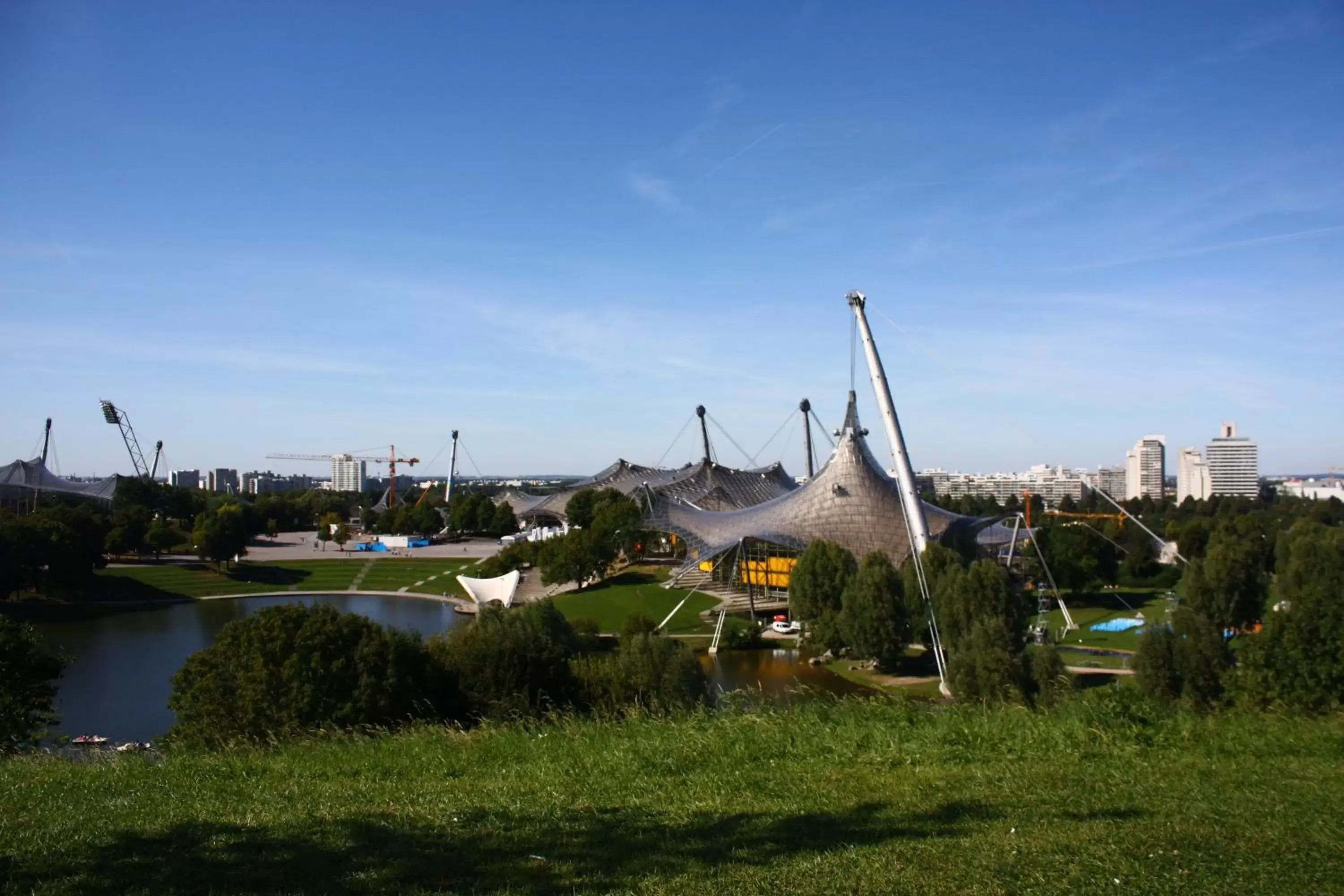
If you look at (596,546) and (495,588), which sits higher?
(596,546)

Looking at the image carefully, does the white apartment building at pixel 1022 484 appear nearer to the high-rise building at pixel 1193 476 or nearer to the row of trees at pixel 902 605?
the high-rise building at pixel 1193 476

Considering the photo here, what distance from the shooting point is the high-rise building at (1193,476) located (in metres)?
110

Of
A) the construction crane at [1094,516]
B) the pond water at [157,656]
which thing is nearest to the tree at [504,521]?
the pond water at [157,656]

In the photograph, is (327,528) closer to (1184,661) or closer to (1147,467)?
(1184,661)

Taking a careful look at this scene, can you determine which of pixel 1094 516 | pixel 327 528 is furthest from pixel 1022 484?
pixel 327 528

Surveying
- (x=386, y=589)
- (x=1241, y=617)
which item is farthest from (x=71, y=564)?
(x=1241, y=617)

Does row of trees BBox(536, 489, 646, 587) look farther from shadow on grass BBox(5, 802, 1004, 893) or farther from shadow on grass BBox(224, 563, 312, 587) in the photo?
shadow on grass BBox(5, 802, 1004, 893)

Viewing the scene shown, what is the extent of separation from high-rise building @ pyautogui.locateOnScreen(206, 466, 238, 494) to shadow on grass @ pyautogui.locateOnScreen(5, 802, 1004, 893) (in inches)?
6835

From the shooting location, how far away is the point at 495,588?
39625 mm

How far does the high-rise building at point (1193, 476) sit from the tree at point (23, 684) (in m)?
112

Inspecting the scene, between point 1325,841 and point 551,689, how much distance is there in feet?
42.0

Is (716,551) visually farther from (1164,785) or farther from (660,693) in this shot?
(1164,785)

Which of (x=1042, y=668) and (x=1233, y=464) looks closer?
(x=1042, y=668)

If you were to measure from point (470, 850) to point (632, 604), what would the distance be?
3434 centimetres
